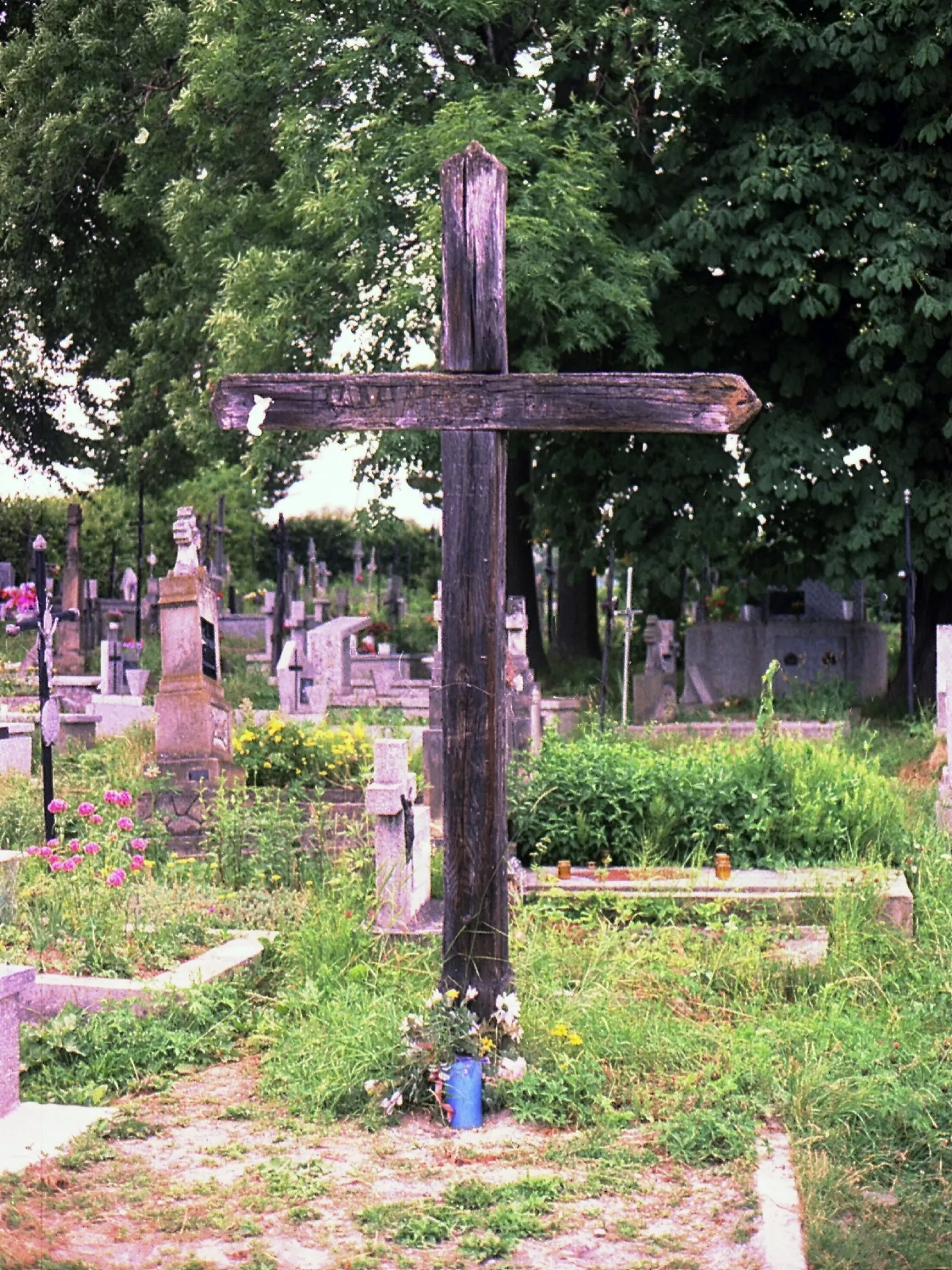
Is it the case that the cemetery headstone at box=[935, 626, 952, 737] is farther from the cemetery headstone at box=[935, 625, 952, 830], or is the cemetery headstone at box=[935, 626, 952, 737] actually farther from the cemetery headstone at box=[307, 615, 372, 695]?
the cemetery headstone at box=[307, 615, 372, 695]

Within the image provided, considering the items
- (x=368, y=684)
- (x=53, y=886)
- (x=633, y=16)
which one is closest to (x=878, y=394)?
(x=633, y=16)

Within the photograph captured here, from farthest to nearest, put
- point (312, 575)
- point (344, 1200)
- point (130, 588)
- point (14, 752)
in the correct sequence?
point (312, 575) < point (130, 588) < point (14, 752) < point (344, 1200)

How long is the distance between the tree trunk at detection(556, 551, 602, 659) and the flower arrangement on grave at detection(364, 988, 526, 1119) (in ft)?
60.2

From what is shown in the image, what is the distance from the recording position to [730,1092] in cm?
609

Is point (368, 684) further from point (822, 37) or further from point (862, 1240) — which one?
point (862, 1240)

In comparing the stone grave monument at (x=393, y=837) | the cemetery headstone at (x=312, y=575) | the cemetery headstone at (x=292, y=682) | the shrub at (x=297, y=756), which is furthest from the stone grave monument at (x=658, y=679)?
the cemetery headstone at (x=312, y=575)

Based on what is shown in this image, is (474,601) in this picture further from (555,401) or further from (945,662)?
(945,662)

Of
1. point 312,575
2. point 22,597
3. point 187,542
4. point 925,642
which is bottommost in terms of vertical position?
point 925,642

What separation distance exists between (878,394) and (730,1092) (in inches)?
553

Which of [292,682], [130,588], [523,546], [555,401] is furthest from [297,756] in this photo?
[130,588]

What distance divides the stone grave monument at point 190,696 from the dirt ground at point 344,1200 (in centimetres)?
576

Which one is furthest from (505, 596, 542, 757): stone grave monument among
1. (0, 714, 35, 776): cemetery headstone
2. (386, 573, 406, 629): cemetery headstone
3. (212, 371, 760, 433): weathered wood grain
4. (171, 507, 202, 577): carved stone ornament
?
(386, 573, 406, 629): cemetery headstone

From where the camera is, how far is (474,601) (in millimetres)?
6172

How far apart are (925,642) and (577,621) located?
21.1 ft
